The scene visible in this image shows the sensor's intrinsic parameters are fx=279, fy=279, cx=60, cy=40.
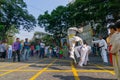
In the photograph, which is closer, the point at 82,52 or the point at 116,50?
the point at 116,50

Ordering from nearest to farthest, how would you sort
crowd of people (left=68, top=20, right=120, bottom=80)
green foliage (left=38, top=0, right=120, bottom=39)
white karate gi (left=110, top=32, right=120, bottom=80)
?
white karate gi (left=110, top=32, right=120, bottom=80)
crowd of people (left=68, top=20, right=120, bottom=80)
green foliage (left=38, top=0, right=120, bottom=39)

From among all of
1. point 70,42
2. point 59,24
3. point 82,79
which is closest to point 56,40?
point 59,24

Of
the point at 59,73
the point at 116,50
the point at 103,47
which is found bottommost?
the point at 59,73

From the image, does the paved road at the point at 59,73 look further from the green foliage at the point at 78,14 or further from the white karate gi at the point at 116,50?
the green foliage at the point at 78,14

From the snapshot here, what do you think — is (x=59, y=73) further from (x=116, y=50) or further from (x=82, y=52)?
(x=116, y=50)

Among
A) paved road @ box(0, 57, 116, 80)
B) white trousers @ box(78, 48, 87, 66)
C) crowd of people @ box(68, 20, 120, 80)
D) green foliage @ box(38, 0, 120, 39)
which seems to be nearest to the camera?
crowd of people @ box(68, 20, 120, 80)

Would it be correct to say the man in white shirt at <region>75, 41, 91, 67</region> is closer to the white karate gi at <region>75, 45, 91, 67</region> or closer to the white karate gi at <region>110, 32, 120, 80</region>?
the white karate gi at <region>75, 45, 91, 67</region>

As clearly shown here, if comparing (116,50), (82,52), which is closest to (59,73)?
(82,52)

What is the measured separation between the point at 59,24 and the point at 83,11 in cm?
2465

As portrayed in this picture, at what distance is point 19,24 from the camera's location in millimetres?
54625

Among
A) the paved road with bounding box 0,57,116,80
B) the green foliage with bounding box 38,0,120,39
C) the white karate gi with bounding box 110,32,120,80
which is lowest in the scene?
the paved road with bounding box 0,57,116,80

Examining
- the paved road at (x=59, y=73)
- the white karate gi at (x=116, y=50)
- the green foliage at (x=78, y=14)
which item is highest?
the green foliage at (x=78, y=14)

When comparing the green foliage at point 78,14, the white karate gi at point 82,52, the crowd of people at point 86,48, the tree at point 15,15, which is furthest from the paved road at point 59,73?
the tree at point 15,15

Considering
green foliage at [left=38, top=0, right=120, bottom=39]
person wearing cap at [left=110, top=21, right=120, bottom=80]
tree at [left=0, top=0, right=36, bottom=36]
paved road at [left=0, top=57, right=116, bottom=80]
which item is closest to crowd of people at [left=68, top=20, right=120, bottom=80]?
person wearing cap at [left=110, top=21, right=120, bottom=80]
